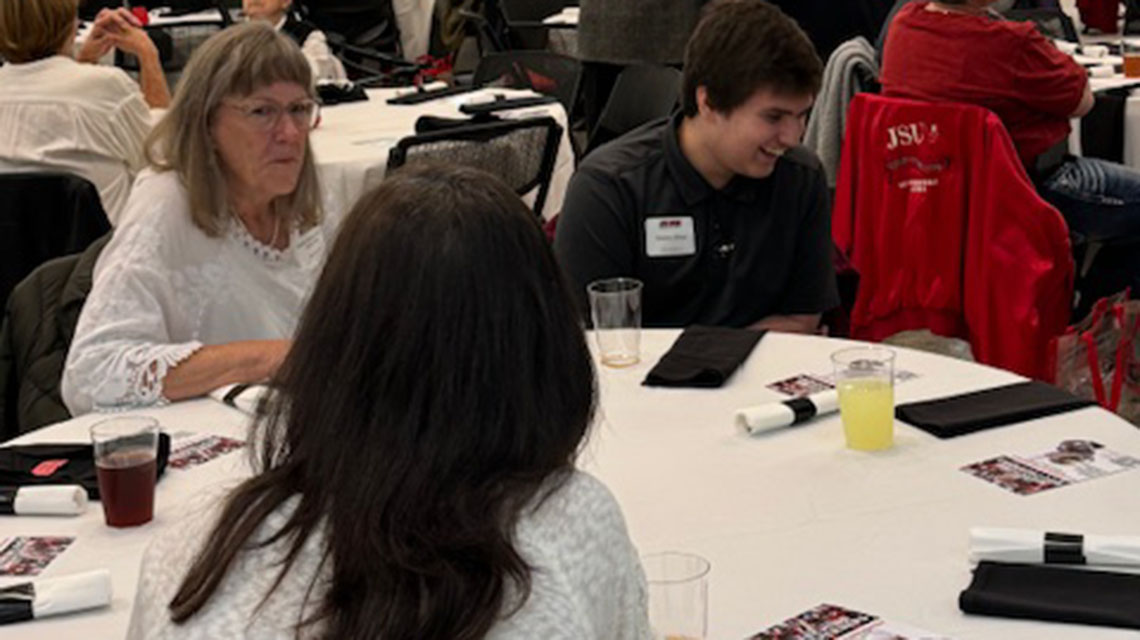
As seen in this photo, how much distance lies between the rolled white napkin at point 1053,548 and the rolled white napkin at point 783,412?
1.68ft

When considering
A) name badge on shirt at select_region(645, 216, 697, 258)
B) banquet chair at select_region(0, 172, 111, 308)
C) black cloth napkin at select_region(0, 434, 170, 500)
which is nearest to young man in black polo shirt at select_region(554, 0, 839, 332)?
name badge on shirt at select_region(645, 216, 697, 258)

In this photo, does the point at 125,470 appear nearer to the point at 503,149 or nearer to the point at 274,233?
the point at 274,233

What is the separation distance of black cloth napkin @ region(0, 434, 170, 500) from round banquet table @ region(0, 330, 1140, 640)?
0.05 metres

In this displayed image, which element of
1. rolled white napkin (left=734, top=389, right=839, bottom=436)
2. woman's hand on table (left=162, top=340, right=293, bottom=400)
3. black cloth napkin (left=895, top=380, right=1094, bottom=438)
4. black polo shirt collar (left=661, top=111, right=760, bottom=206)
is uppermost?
black polo shirt collar (left=661, top=111, right=760, bottom=206)

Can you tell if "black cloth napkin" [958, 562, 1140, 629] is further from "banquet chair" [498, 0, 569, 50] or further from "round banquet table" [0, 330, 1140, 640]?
"banquet chair" [498, 0, 569, 50]

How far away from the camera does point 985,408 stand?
2502 mm

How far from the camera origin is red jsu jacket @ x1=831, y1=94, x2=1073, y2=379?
4480 millimetres

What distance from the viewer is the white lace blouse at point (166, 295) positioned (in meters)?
2.77

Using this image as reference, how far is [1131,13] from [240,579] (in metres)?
7.72

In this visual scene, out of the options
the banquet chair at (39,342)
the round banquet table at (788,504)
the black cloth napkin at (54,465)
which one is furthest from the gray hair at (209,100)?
the black cloth napkin at (54,465)

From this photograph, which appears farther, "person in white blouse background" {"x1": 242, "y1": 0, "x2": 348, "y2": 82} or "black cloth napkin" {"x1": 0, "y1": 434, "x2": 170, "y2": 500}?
"person in white blouse background" {"x1": 242, "y1": 0, "x2": 348, "y2": 82}

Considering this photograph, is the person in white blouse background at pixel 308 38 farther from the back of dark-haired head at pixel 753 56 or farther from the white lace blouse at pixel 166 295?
the white lace blouse at pixel 166 295

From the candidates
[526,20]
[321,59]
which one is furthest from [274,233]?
[526,20]

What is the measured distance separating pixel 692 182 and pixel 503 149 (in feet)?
3.85
